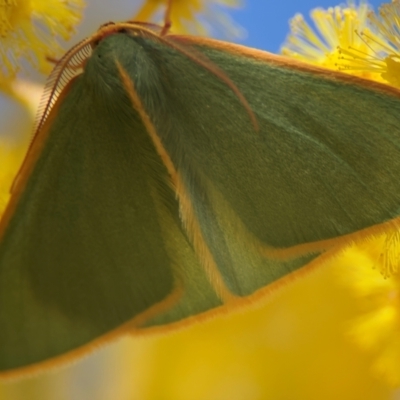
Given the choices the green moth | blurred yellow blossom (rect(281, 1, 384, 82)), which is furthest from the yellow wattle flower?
the green moth

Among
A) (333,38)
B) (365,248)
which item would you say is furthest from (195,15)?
(365,248)

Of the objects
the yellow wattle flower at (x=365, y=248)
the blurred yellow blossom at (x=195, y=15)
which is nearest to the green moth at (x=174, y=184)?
the yellow wattle flower at (x=365, y=248)

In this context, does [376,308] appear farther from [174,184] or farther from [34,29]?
[34,29]

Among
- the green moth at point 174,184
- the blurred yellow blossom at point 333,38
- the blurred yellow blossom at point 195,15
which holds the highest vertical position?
the blurred yellow blossom at point 195,15

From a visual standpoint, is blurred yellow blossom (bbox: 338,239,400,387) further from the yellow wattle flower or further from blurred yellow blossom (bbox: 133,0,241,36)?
blurred yellow blossom (bbox: 133,0,241,36)

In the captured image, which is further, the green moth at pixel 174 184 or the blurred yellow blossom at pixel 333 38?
the blurred yellow blossom at pixel 333 38

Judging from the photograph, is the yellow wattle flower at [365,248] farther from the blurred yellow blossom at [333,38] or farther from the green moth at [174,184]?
the green moth at [174,184]

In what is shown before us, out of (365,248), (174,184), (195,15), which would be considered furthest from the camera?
(195,15)
